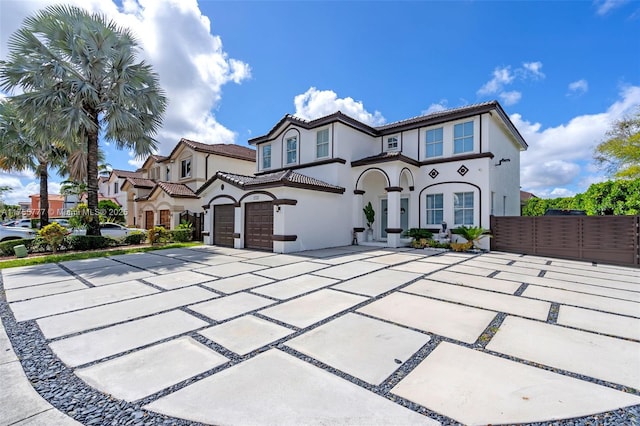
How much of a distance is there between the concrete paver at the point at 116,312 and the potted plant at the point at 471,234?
10.4 m

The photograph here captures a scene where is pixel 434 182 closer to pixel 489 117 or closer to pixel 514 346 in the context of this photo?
pixel 489 117

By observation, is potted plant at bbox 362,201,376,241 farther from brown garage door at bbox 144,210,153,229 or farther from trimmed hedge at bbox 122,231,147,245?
brown garage door at bbox 144,210,153,229

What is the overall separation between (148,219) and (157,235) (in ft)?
29.7

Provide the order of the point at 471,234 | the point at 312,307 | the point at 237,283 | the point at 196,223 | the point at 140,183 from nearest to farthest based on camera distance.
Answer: the point at 312,307, the point at 237,283, the point at 471,234, the point at 196,223, the point at 140,183

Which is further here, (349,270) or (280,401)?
(349,270)

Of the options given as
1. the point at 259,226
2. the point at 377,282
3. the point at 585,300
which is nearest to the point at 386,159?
the point at 259,226

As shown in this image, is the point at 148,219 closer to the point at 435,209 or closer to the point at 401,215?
the point at 401,215

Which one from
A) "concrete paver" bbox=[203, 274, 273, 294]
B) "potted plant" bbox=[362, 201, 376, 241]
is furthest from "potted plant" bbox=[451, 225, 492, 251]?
"concrete paver" bbox=[203, 274, 273, 294]

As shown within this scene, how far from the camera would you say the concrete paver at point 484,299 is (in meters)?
4.66

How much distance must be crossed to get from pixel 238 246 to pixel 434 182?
32.1 feet

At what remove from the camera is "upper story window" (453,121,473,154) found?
1286 cm

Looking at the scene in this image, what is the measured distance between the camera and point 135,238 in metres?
14.9

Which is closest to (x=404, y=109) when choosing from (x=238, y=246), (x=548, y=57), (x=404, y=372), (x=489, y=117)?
(x=489, y=117)

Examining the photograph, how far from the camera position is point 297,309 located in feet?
15.4
